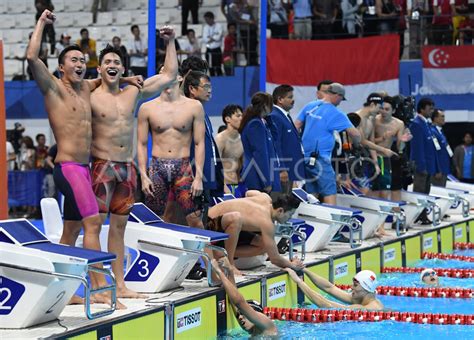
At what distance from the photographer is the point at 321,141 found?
31.8 ft

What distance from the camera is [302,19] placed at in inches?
661

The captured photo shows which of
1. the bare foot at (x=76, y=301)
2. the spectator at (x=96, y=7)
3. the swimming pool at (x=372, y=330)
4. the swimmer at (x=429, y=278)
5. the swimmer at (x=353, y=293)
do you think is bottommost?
the swimmer at (x=429, y=278)

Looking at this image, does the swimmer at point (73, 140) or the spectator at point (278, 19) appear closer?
the swimmer at point (73, 140)

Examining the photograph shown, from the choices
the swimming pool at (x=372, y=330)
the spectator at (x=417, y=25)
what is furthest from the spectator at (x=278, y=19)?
the swimming pool at (x=372, y=330)

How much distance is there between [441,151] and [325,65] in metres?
3.89

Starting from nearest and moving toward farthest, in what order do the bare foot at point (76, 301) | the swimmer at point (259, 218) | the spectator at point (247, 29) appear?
the bare foot at point (76, 301) < the swimmer at point (259, 218) < the spectator at point (247, 29)

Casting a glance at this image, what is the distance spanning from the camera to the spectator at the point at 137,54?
1565 centimetres

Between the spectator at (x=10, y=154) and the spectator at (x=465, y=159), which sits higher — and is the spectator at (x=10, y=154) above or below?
above

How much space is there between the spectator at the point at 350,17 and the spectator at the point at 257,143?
8.64 m

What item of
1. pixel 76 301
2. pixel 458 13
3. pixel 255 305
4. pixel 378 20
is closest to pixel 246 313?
pixel 255 305

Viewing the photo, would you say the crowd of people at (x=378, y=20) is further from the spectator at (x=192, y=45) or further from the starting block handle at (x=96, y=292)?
the starting block handle at (x=96, y=292)

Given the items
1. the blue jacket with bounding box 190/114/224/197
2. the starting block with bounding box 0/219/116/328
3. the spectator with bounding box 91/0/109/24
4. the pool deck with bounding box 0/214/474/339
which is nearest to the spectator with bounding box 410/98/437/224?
the pool deck with bounding box 0/214/474/339

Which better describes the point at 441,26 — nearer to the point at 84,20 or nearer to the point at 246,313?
the point at 84,20

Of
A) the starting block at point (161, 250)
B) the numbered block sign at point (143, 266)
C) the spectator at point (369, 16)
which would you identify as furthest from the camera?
the spectator at point (369, 16)
